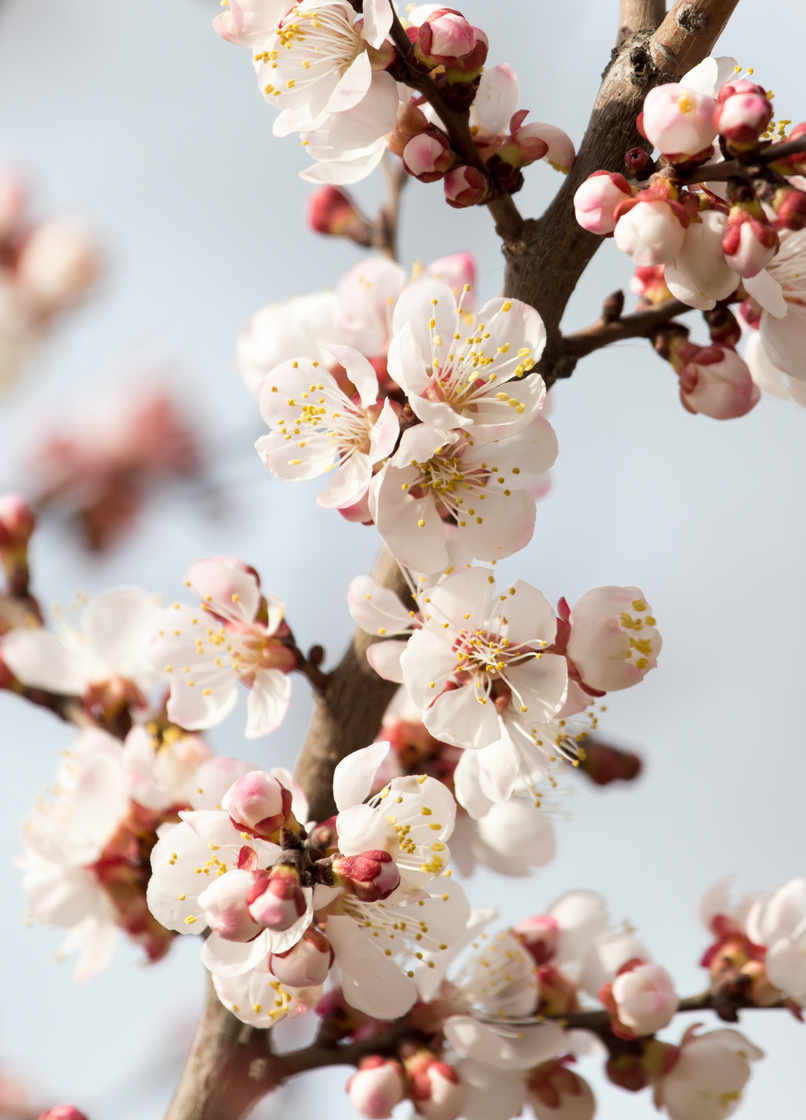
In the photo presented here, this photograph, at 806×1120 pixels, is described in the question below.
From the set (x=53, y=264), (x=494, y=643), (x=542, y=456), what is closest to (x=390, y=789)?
(x=494, y=643)

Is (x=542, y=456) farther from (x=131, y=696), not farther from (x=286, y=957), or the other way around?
(x=131, y=696)

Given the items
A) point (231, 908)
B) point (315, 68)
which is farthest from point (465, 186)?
point (231, 908)

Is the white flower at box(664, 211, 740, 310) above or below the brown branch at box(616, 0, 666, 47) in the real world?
below

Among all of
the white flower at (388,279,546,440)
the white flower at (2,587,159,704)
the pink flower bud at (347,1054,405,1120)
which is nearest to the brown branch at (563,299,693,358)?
the white flower at (388,279,546,440)

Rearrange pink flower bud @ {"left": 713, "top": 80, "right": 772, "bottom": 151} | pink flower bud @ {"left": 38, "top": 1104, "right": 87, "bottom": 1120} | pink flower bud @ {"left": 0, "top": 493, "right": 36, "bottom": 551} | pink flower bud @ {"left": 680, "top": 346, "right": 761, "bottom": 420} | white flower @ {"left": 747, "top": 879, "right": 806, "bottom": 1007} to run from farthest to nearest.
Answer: pink flower bud @ {"left": 0, "top": 493, "right": 36, "bottom": 551} → white flower @ {"left": 747, "top": 879, "right": 806, "bottom": 1007} → pink flower bud @ {"left": 38, "top": 1104, "right": 87, "bottom": 1120} → pink flower bud @ {"left": 680, "top": 346, "right": 761, "bottom": 420} → pink flower bud @ {"left": 713, "top": 80, "right": 772, "bottom": 151}

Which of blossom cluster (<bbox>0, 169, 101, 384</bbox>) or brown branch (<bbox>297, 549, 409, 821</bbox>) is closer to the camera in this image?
brown branch (<bbox>297, 549, 409, 821</bbox>)

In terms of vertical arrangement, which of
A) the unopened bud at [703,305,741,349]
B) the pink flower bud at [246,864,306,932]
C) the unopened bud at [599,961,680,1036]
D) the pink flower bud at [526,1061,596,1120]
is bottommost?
the pink flower bud at [526,1061,596,1120]

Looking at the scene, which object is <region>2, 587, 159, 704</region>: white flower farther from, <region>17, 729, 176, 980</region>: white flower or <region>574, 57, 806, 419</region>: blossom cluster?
<region>574, 57, 806, 419</region>: blossom cluster

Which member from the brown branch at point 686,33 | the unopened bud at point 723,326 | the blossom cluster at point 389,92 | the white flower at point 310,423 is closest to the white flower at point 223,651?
the white flower at point 310,423

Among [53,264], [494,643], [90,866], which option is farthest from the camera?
[53,264]
